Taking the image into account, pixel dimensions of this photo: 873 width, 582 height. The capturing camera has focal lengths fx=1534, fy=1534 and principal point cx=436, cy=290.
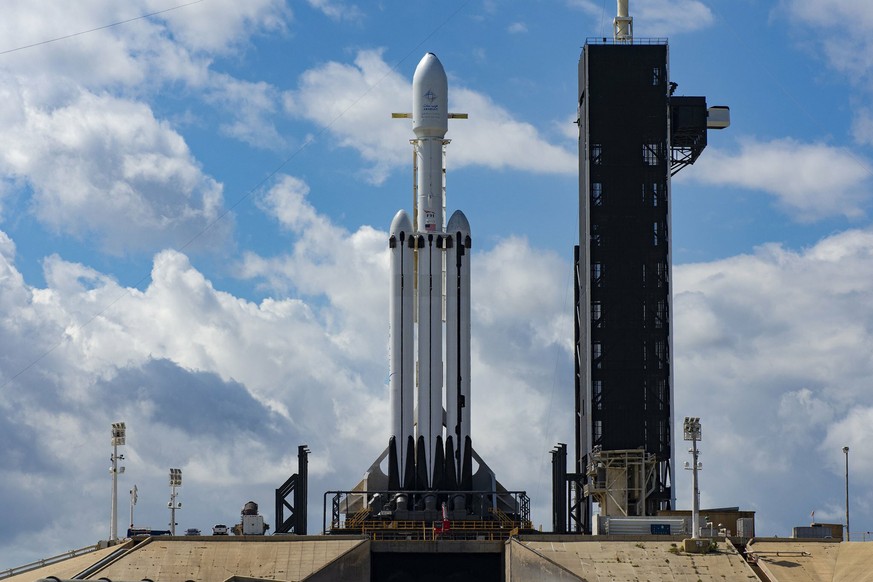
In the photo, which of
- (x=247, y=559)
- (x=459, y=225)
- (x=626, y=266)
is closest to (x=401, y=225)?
(x=459, y=225)

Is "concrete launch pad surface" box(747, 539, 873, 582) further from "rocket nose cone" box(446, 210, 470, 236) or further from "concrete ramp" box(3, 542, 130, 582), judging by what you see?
"concrete ramp" box(3, 542, 130, 582)

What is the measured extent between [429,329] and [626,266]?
15823 millimetres

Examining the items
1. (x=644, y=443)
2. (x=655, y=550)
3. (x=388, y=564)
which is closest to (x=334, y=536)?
(x=388, y=564)

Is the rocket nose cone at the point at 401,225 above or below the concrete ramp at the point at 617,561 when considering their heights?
above

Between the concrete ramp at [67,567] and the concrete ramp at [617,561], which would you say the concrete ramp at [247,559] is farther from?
the concrete ramp at [617,561]

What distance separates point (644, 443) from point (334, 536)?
26.3m

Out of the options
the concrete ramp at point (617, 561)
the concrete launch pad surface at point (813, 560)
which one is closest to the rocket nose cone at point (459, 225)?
the concrete ramp at point (617, 561)

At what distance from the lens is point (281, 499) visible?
88.1 metres

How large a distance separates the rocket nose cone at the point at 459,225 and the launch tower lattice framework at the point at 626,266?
10.6 m

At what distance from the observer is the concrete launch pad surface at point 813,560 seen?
2884 inches

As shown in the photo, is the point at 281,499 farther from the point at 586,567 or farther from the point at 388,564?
the point at 586,567

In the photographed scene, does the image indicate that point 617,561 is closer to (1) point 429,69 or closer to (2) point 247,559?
(2) point 247,559

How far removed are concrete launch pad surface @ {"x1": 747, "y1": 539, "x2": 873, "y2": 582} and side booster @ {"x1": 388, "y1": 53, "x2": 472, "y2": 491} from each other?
20211 millimetres

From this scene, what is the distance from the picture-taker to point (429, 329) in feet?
304
